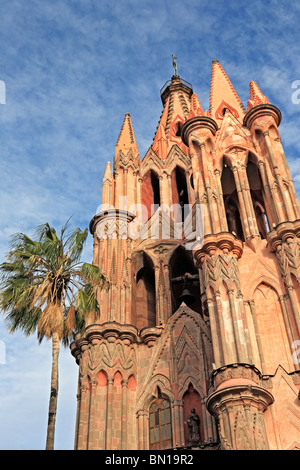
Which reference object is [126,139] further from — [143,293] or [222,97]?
[143,293]

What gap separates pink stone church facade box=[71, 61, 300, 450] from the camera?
2138 centimetres

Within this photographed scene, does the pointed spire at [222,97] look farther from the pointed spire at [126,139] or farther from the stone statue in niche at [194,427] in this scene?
the stone statue in niche at [194,427]

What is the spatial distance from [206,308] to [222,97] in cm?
1278

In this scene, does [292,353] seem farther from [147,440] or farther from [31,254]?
[31,254]

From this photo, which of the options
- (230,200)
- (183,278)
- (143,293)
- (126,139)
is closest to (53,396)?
(183,278)

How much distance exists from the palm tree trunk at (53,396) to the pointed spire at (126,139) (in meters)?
20.6

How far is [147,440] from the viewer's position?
2477 cm

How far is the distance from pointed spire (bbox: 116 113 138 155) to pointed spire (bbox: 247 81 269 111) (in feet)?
30.1

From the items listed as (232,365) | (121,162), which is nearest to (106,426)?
(232,365)

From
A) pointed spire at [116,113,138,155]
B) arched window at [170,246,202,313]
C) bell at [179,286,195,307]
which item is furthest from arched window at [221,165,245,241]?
pointed spire at [116,113,138,155]

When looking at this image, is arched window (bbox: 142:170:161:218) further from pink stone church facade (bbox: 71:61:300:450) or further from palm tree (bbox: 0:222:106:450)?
palm tree (bbox: 0:222:106:450)

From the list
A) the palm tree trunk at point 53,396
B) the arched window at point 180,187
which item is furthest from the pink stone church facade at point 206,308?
the palm tree trunk at point 53,396

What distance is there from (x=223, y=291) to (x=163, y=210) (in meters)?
11.6

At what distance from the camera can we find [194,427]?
2380cm
